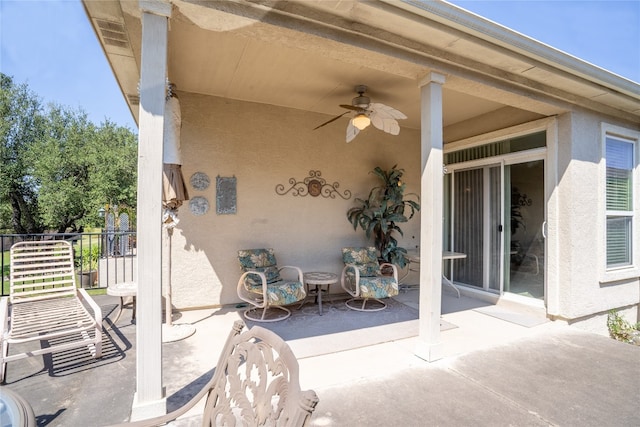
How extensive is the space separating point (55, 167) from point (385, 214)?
14.1 metres

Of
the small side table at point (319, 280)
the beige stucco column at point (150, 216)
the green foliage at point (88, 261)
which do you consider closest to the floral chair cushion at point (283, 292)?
the small side table at point (319, 280)

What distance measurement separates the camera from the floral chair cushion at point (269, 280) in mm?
3848

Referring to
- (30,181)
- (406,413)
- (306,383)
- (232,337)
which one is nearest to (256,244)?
(306,383)

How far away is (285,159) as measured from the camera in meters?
4.81

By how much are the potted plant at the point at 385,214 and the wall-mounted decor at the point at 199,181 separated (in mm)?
2291

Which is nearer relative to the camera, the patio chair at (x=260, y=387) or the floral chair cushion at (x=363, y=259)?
the patio chair at (x=260, y=387)

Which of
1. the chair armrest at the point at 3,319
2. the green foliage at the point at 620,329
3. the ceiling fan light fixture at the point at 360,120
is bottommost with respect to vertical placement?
the green foliage at the point at 620,329

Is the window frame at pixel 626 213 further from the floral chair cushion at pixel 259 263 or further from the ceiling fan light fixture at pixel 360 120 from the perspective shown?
the floral chair cushion at pixel 259 263

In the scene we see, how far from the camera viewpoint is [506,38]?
8.80 feet

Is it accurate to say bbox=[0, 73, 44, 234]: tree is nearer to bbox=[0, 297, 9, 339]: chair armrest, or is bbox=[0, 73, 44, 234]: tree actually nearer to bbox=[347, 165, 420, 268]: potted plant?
bbox=[0, 297, 9, 339]: chair armrest

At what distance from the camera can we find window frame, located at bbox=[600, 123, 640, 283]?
423cm

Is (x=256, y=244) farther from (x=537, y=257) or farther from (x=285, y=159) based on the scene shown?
(x=537, y=257)

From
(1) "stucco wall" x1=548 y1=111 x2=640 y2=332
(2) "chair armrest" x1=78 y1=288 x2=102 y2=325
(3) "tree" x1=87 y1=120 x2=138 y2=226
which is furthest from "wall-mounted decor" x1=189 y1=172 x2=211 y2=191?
(3) "tree" x1=87 y1=120 x2=138 y2=226

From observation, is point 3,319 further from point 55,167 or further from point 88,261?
point 55,167
